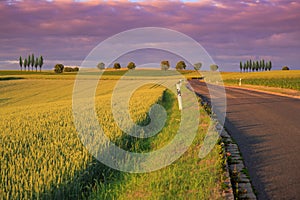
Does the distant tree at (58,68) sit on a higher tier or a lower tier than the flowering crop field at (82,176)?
higher

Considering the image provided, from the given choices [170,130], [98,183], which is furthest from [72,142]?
[170,130]

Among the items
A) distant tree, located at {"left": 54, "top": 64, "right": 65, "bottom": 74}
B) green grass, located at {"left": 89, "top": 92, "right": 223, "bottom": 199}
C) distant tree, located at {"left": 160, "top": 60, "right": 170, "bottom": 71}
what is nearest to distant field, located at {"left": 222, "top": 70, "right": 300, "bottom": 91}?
distant tree, located at {"left": 160, "top": 60, "right": 170, "bottom": 71}

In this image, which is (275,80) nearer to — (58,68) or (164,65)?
(164,65)

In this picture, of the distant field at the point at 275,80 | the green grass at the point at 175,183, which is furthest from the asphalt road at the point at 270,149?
the distant field at the point at 275,80

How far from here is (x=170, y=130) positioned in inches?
433

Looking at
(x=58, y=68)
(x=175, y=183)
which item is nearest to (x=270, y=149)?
(x=175, y=183)

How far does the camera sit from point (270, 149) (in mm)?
8883

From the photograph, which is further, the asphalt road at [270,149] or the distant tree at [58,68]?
the distant tree at [58,68]

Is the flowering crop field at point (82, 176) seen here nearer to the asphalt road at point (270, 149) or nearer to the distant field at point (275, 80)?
the asphalt road at point (270, 149)

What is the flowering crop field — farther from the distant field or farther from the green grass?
the distant field

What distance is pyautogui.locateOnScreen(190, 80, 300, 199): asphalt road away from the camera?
621 centimetres

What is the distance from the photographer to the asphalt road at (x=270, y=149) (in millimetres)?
6207

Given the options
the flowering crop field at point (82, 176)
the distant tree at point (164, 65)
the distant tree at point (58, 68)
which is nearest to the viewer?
the flowering crop field at point (82, 176)

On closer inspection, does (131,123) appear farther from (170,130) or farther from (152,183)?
(152,183)
